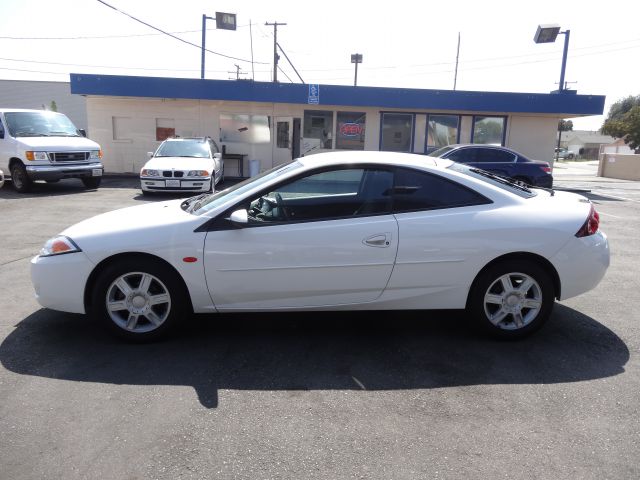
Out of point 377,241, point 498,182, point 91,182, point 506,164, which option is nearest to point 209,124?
point 91,182

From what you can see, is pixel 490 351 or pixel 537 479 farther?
pixel 490 351

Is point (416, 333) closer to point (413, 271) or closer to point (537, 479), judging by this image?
point (413, 271)

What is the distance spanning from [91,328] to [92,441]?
172 centimetres

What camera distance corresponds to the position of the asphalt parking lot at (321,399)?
2.54 meters

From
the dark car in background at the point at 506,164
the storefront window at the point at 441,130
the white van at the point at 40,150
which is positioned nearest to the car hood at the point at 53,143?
the white van at the point at 40,150

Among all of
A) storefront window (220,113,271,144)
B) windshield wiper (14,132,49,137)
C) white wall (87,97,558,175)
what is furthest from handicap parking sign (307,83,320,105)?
windshield wiper (14,132,49,137)

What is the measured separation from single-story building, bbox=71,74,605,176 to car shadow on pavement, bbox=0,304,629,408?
49.3 ft

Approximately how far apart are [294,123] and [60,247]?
52.8 feet

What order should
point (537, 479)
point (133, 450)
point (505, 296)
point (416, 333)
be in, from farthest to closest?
point (416, 333) < point (505, 296) < point (133, 450) < point (537, 479)

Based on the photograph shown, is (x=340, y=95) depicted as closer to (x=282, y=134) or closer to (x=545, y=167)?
(x=282, y=134)

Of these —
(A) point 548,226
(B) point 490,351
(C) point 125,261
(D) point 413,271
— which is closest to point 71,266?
(C) point 125,261

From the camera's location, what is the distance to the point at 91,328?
4.21 m

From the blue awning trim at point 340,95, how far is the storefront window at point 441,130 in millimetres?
948

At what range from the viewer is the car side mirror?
3654 millimetres
